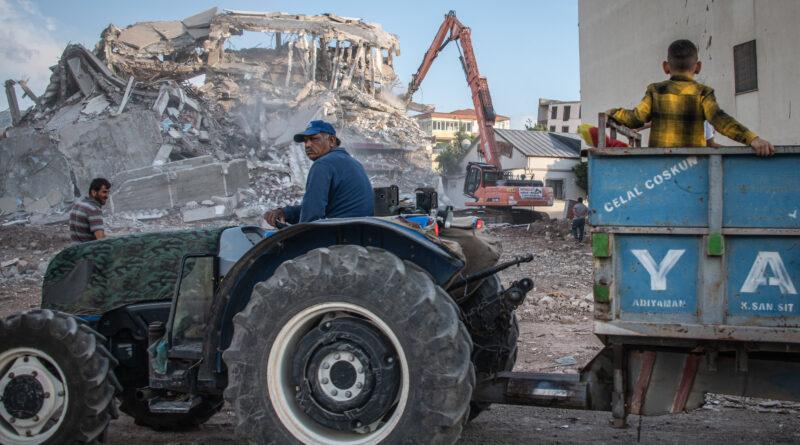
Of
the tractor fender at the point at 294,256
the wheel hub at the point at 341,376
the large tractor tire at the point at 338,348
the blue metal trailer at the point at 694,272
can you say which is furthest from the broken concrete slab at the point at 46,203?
the blue metal trailer at the point at 694,272

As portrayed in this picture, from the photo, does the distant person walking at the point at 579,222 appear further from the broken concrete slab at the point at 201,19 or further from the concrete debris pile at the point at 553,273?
the broken concrete slab at the point at 201,19

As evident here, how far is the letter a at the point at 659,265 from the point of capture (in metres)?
3.05

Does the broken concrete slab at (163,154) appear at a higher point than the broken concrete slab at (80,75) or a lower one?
lower

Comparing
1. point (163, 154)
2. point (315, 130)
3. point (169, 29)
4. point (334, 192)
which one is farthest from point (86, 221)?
point (169, 29)

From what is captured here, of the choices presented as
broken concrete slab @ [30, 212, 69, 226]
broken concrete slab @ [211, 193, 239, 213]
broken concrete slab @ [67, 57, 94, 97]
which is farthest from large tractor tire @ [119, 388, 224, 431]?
broken concrete slab @ [67, 57, 94, 97]

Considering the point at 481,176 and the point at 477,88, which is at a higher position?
the point at 477,88

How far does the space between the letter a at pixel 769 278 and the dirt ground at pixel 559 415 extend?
1.34m

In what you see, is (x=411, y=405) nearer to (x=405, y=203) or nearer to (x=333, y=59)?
(x=405, y=203)

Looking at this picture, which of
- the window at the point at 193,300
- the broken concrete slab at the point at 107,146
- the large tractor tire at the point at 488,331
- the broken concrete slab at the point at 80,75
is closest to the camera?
the large tractor tire at the point at 488,331

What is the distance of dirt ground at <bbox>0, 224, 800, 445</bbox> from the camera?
14.3 feet

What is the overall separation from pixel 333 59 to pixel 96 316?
33906 millimetres

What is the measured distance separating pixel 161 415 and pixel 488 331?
8.02ft

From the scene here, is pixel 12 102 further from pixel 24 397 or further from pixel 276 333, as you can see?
pixel 276 333

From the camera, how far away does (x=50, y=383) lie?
12.6 feet
